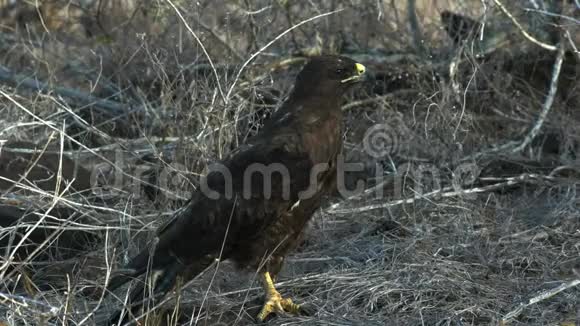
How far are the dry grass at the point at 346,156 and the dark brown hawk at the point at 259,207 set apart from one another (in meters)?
0.17

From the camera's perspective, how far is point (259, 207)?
196 inches

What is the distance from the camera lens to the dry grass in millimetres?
4980

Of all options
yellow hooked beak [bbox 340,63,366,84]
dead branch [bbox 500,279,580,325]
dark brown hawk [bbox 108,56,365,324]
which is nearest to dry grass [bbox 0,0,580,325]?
dead branch [bbox 500,279,580,325]

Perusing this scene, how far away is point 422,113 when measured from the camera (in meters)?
7.11

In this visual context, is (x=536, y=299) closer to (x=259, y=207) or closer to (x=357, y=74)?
(x=259, y=207)

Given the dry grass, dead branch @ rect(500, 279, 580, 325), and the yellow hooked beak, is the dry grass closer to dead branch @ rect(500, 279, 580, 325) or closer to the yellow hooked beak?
dead branch @ rect(500, 279, 580, 325)

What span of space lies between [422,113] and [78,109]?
2568 mm

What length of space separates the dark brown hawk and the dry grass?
0.57 feet

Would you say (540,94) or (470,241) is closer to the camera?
(470,241)

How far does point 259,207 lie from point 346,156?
2313mm

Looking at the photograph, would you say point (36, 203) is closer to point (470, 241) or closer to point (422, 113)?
point (470, 241)

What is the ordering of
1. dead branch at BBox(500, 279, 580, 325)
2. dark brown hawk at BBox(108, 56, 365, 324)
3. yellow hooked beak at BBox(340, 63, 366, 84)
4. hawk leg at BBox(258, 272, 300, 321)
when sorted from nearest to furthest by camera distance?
dead branch at BBox(500, 279, 580, 325) → dark brown hawk at BBox(108, 56, 365, 324) → hawk leg at BBox(258, 272, 300, 321) → yellow hooked beak at BBox(340, 63, 366, 84)

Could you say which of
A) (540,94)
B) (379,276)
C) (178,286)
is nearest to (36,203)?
(178,286)

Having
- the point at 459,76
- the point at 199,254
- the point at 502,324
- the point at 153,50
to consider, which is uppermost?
the point at 153,50
